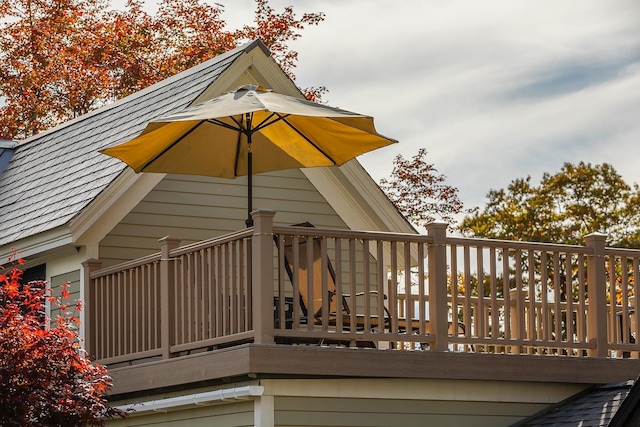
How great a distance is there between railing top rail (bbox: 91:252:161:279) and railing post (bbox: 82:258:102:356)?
9 cm

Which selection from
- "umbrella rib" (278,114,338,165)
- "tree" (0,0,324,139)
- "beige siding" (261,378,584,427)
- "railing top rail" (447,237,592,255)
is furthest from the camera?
"tree" (0,0,324,139)

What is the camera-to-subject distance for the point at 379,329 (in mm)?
10781

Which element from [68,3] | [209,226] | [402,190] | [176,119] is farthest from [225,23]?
[176,119]

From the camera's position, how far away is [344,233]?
10.7m

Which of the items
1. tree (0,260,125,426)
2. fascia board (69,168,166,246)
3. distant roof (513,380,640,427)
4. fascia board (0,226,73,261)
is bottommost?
distant roof (513,380,640,427)

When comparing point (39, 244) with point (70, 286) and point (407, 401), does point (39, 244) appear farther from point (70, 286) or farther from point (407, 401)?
point (407, 401)

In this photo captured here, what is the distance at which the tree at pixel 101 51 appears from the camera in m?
28.9

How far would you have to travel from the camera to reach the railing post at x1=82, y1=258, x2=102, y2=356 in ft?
41.8

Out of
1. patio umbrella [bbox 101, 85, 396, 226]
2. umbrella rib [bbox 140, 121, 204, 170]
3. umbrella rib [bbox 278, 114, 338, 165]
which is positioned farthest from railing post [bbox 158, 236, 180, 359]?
umbrella rib [bbox 278, 114, 338, 165]

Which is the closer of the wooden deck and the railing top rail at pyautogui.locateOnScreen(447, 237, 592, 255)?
the wooden deck

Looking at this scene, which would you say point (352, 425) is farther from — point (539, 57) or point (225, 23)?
point (539, 57)

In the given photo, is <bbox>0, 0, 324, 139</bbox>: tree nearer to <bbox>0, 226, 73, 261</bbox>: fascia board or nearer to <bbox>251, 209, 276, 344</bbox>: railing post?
<bbox>0, 226, 73, 261</bbox>: fascia board

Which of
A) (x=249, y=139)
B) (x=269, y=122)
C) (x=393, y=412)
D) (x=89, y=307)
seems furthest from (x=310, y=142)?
(x=393, y=412)

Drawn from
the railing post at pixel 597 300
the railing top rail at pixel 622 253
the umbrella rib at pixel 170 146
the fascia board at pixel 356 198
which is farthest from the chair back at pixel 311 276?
the railing top rail at pixel 622 253
